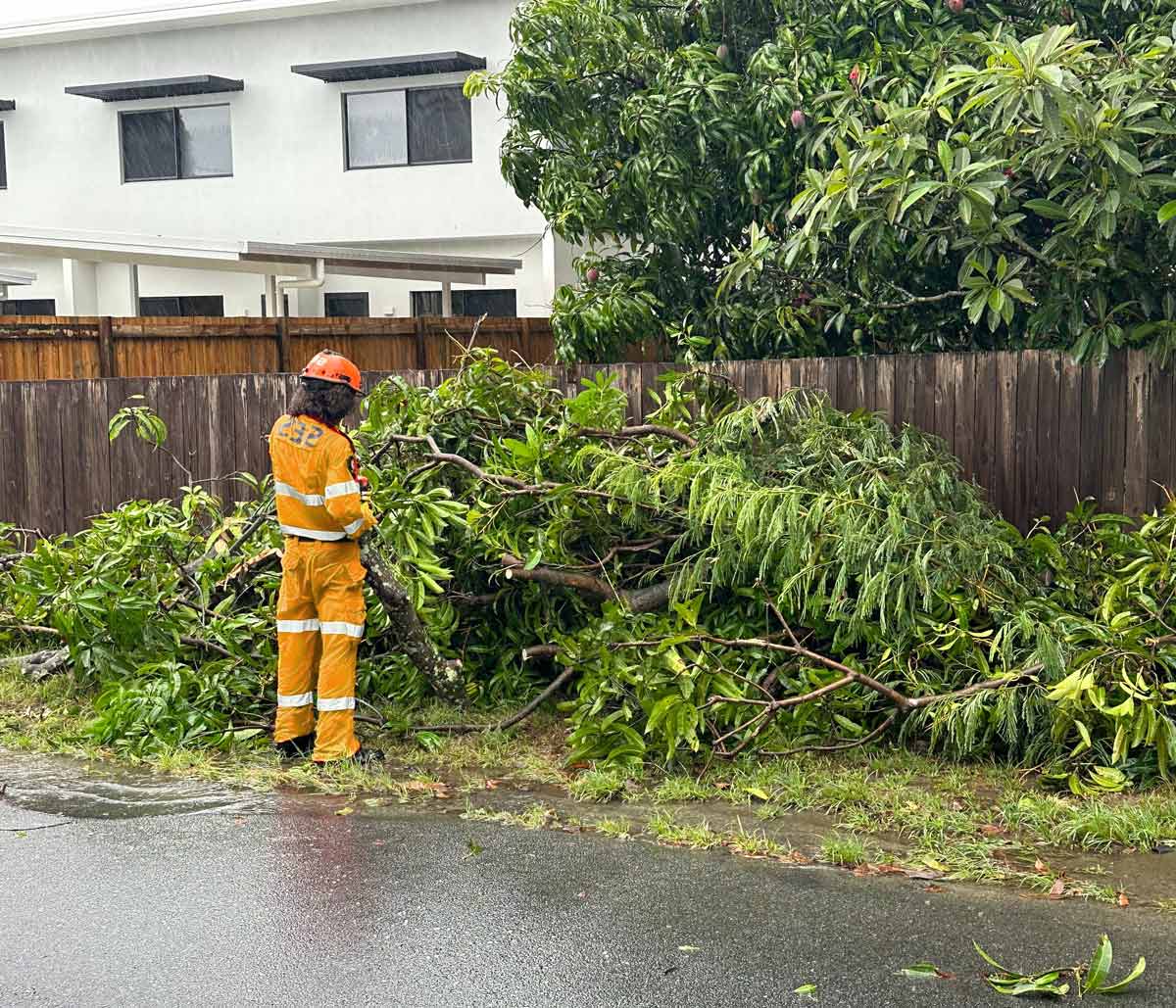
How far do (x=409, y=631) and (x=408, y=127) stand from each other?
15.6 m

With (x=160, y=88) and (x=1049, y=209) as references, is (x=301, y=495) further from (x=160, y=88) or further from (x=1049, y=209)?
(x=160, y=88)

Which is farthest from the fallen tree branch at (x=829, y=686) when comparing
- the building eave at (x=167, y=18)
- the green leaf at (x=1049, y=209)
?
the building eave at (x=167, y=18)

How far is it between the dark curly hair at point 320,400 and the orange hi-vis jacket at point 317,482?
0.15 feet

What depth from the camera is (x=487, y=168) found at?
2070 cm

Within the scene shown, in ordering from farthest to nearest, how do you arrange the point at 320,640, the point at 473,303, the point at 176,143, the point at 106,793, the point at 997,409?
the point at 176,143 < the point at 473,303 < the point at 997,409 < the point at 320,640 < the point at 106,793

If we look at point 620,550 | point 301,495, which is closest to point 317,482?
point 301,495

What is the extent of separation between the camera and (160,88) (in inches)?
880

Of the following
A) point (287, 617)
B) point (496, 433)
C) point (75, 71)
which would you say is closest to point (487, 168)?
point (75, 71)

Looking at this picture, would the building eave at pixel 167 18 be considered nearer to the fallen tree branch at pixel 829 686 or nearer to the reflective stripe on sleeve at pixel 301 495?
the reflective stripe on sleeve at pixel 301 495

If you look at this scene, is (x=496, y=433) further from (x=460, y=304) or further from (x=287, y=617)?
(x=460, y=304)

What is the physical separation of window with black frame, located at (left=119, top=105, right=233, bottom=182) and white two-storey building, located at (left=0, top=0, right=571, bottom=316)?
3 centimetres

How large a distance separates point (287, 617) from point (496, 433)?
1.86 meters

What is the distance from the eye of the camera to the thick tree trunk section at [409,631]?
6984 mm

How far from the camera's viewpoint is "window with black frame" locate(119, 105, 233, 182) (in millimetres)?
22500
